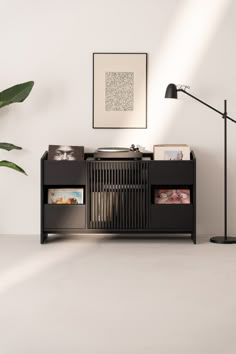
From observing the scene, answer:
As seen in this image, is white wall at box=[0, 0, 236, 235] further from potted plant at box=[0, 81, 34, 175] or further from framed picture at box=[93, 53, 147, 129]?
potted plant at box=[0, 81, 34, 175]

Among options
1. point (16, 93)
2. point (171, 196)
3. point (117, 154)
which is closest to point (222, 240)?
point (171, 196)

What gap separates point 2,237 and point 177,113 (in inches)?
71.0

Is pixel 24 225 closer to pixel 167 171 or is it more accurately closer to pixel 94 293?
pixel 167 171

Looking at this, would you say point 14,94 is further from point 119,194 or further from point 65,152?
point 119,194

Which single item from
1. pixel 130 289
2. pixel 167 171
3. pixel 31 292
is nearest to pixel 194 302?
pixel 130 289

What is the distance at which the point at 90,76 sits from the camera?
5160 mm

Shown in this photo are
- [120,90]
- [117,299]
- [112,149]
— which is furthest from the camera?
[120,90]

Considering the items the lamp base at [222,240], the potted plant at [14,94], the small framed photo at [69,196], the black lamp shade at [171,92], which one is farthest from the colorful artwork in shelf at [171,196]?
the potted plant at [14,94]

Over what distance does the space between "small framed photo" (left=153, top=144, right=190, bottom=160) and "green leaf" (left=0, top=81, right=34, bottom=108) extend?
3.84ft

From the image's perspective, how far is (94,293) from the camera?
3.02m

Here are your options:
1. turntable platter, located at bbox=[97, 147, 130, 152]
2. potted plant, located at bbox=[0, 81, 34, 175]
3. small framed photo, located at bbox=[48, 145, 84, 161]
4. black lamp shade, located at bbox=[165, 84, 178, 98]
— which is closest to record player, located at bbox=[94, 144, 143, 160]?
turntable platter, located at bbox=[97, 147, 130, 152]

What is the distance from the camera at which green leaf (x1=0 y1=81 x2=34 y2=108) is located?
4941 millimetres

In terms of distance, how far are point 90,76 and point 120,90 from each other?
283mm

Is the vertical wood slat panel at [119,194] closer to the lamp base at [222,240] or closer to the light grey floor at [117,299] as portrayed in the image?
the light grey floor at [117,299]
